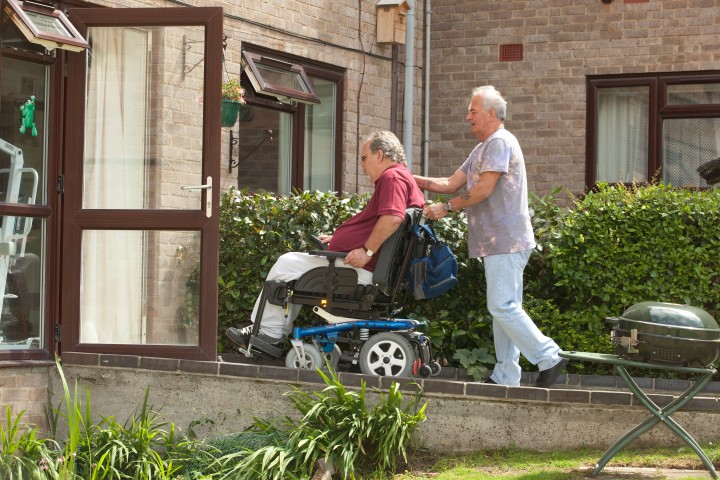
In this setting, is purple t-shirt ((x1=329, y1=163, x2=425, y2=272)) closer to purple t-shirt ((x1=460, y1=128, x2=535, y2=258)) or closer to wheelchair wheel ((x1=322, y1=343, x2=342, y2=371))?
purple t-shirt ((x1=460, y1=128, x2=535, y2=258))

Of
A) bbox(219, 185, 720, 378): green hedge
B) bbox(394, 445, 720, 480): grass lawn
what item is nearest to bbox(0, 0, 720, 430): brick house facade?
bbox(219, 185, 720, 378): green hedge

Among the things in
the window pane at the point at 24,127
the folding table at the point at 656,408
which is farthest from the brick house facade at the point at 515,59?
the folding table at the point at 656,408

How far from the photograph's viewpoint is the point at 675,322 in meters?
6.16

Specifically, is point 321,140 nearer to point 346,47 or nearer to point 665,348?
point 346,47

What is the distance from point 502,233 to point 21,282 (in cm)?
314

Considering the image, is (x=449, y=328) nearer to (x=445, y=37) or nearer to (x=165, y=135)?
(x=165, y=135)

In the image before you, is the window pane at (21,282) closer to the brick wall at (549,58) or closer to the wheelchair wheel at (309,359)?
the wheelchair wheel at (309,359)

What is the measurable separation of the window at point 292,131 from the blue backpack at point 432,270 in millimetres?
3648

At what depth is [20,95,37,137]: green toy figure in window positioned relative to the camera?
7844mm

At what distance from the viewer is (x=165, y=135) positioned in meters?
8.08

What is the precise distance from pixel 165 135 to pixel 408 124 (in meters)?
5.04

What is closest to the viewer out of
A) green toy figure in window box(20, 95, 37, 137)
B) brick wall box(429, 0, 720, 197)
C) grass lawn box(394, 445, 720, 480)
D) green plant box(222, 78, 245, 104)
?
grass lawn box(394, 445, 720, 480)

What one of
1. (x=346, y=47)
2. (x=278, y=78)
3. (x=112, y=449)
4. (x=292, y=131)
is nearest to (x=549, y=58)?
(x=346, y=47)

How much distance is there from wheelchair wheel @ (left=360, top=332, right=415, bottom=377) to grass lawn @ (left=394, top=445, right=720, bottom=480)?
2.33 feet
